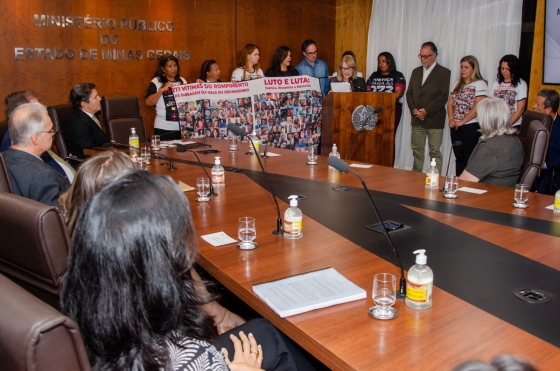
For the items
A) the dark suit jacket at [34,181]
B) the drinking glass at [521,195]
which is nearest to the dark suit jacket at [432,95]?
the drinking glass at [521,195]

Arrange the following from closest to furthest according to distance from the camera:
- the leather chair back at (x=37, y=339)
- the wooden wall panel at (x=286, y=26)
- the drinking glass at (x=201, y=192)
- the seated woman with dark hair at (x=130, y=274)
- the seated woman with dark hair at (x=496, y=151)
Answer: the leather chair back at (x=37, y=339)
the seated woman with dark hair at (x=130, y=274)
the drinking glass at (x=201, y=192)
the seated woman with dark hair at (x=496, y=151)
the wooden wall panel at (x=286, y=26)

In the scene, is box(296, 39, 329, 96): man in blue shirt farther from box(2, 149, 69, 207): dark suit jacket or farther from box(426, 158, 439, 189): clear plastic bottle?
box(2, 149, 69, 207): dark suit jacket

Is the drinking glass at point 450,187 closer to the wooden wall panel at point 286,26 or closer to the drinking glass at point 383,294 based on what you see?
the drinking glass at point 383,294

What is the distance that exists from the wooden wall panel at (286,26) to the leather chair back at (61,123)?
280 centimetres

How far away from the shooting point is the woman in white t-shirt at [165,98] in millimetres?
5484

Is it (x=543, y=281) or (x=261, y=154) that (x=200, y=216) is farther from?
(x=261, y=154)

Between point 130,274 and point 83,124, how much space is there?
12.1 feet

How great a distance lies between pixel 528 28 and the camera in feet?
17.9

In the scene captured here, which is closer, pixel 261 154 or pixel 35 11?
pixel 261 154

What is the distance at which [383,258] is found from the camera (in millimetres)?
1855

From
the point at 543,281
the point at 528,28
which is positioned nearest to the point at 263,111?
the point at 528,28

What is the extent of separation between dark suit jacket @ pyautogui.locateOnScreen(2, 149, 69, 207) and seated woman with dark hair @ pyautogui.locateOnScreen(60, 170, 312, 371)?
1.62 metres

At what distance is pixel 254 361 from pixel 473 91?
15.9 feet

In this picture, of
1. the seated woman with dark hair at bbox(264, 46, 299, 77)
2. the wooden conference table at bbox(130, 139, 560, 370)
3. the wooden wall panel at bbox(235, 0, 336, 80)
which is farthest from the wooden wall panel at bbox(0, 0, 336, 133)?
the wooden conference table at bbox(130, 139, 560, 370)
